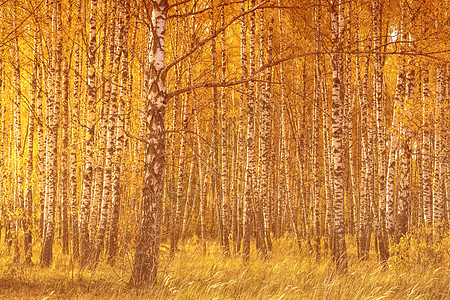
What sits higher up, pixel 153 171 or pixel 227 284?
pixel 153 171

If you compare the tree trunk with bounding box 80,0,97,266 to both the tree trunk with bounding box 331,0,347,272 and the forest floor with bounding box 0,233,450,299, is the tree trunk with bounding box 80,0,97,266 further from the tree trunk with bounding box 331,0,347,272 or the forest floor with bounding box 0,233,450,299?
the tree trunk with bounding box 331,0,347,272

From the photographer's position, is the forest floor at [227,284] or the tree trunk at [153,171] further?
the forest floor at [227,284]

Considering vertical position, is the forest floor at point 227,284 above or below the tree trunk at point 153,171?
below

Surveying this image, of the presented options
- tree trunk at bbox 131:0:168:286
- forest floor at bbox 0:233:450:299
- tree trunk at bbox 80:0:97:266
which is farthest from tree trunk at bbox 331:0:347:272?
tree trunk at bbox 80:0:97:266

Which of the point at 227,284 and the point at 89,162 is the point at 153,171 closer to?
the point at 227,284

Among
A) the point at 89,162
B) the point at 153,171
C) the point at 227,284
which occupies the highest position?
the point at 89,162

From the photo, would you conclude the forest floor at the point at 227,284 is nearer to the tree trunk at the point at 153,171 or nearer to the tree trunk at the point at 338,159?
the tree trunk at the point at 153,171

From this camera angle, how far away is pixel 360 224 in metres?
12.6

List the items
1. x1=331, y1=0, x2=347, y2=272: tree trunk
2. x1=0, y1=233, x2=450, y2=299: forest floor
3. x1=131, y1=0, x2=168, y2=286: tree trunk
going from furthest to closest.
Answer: x1=331, y1=0, x2=347, y2=272: tree trunk → x1=0, y1=233, x2=450, y2=299: forest floor → x1=131, y1=0, x2=168, y2=286: tree trunk

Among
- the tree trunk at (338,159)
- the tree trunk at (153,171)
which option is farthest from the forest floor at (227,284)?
the tree trunk at (338,159)

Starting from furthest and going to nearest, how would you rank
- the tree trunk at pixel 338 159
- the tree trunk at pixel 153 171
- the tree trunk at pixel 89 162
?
the tree trunk at pixel 89 162, the tree trunk at pixel 338 159, the tree trunk at pixel 153 171

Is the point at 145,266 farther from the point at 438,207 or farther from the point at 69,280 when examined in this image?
the point at 438,207

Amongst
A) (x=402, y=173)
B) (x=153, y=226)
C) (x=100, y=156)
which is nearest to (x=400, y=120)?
(x=402, y=173)

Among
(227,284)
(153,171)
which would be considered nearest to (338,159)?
(227,284)
